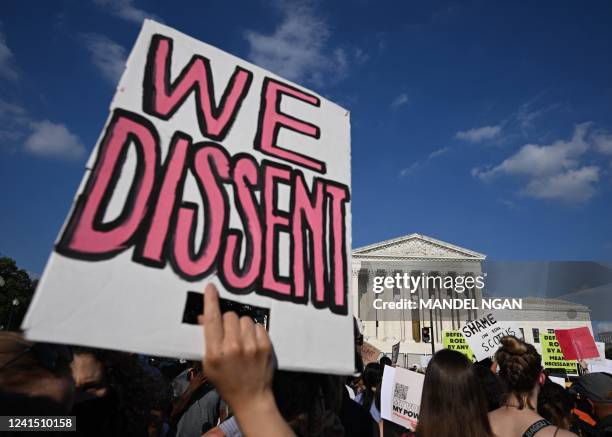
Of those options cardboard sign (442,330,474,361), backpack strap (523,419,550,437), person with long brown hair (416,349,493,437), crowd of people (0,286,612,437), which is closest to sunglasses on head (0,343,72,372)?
crowd of people (0,286,612,437)

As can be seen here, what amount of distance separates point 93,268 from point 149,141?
15.7 inches

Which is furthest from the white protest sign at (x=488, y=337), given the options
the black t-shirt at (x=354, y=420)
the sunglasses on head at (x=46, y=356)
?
the sunglasses on head at (x=46, y=356)

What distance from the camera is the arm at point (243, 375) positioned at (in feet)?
3.02

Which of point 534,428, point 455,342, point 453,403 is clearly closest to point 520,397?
point 534,428

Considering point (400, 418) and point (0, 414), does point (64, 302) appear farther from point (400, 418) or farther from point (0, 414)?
point (400, 418)

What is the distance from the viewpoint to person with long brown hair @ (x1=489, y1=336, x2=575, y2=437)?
2.21 metres

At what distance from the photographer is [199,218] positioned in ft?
3.89

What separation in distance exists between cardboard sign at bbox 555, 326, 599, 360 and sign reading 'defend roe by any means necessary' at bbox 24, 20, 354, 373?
7.95 metres

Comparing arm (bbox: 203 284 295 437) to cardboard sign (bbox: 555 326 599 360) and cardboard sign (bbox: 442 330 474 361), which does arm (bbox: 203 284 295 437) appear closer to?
cardboard sign (bbox: 555 326 599 360)

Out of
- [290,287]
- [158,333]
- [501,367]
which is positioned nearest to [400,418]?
[501,367]

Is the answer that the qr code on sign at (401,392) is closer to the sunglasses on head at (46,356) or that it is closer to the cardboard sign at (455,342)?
the sunglasses on head at (46,356)

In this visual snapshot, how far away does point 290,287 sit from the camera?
1.26 m

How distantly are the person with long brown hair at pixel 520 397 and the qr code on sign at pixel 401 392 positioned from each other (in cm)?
119

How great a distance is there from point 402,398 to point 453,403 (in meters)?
1.66
